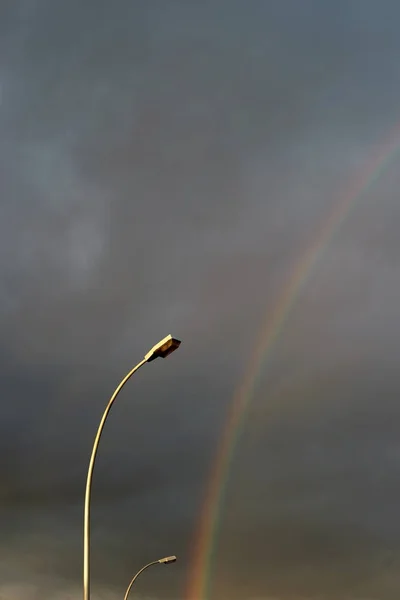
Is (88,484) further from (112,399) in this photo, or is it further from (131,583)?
(131,583)

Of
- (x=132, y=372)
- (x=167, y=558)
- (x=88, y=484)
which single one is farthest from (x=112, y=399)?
(x=167, y=558)

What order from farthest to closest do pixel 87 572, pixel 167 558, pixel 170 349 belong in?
pixel 167 558
pixel 87 572
pixel 170 349

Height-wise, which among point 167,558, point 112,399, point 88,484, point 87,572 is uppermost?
point 167,558

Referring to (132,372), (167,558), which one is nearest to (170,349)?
(132,372)

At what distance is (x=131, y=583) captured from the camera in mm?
41250

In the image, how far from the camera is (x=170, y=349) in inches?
678

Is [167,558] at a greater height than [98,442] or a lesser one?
greater

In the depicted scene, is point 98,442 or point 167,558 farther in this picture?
point 167,558

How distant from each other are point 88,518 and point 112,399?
2.91 m

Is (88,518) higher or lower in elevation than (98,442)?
lower

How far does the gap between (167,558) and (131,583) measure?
3.09 metres

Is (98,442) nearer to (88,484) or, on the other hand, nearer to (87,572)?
(88,484)

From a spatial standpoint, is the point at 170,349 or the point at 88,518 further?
the point at 88,518

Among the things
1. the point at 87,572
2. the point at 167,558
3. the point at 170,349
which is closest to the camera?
the point at 170,349
